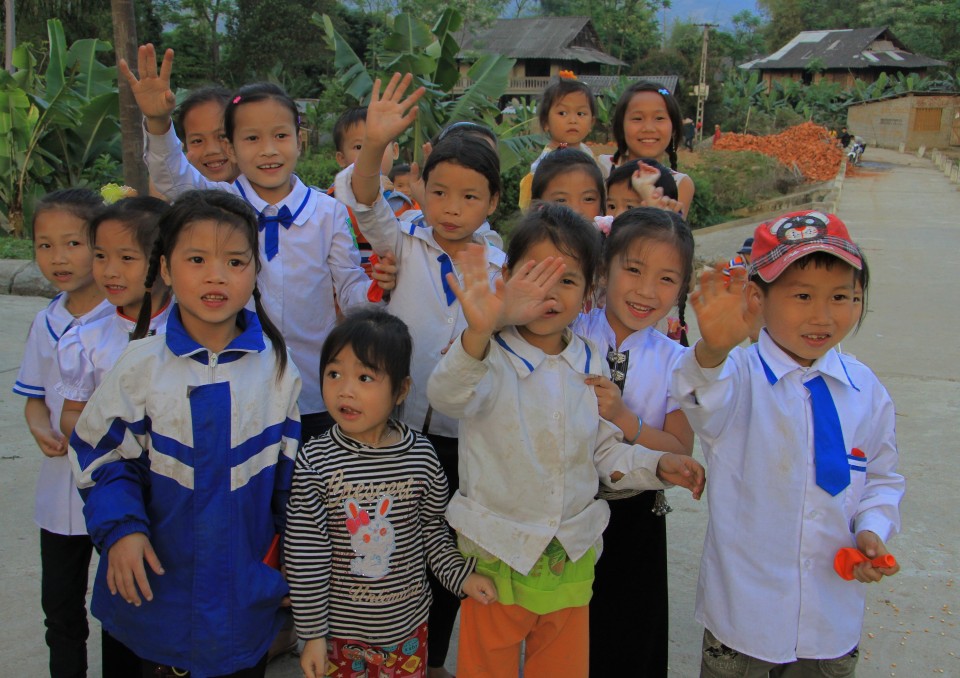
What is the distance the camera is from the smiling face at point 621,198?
275 centimetres

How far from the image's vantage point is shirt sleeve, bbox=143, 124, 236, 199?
238 centimetres

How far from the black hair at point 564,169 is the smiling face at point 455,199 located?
0.37m

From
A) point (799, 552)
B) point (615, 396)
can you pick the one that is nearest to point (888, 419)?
point (799, 552)

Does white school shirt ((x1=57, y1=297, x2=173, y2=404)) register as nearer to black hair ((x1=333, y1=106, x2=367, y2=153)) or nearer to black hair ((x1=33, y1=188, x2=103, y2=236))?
black hair ((x1=33, y1=188, x2=103, y2=236))

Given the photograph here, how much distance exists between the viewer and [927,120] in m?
34.8

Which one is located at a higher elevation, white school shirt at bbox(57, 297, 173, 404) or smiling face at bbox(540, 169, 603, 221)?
smiling face at bbox(540, 169, 603, 221)

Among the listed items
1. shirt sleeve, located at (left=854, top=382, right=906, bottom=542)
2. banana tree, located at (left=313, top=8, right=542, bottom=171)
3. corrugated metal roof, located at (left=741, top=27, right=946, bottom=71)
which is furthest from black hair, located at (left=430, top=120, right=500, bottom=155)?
corrugated metal roof, located at (left=741, top=27, right=946, bottom=71)

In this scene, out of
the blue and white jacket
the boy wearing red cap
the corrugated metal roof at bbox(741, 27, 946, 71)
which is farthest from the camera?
the corrugated metal roof at bbox(741, 27, 946, 71)

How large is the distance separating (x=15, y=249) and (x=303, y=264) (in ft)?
22.9

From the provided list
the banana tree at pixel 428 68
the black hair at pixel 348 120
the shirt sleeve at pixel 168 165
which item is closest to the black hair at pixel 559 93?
the black hair at pixel 348 120

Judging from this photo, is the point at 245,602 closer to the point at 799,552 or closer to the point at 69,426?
the point at 69,426

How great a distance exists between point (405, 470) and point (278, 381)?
387mm

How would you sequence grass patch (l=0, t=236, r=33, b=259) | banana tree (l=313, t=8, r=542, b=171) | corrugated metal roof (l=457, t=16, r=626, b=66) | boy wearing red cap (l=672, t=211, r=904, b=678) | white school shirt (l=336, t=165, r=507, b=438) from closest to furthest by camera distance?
boy wearing red cap (l=672, t=211, r=904, b=678) → white school shirt (l=336, t=165, r=507, b=438) → grass patch (l=0, t=236, r=33, b=259) → banana tree (l=313, t=8, r=542, b=171) → corrugated metal roof (l=457, t=16, r=626, b=66)

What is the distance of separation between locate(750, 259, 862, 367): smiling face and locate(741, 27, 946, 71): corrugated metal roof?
146 feet
